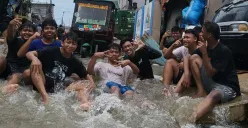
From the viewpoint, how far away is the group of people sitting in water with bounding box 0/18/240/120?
4074mm

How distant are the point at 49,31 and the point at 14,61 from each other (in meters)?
0.88

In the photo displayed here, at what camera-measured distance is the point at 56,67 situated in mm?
4609

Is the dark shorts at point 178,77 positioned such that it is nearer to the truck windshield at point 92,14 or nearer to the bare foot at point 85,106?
the bare foot at point 85,106

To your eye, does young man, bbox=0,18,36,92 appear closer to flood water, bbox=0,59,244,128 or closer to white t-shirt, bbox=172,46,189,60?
flood water, bbox=0,59,244,128

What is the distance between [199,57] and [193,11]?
675cm

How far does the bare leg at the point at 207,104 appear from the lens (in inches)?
146

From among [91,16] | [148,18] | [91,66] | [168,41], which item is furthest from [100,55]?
[148,18]

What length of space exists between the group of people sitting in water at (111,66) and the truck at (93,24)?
26.2ft

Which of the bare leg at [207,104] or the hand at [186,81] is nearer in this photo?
the bare leg at [207,104]

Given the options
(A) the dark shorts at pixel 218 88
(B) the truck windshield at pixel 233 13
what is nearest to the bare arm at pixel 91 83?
(A) the dark shorts at pixel 218 88

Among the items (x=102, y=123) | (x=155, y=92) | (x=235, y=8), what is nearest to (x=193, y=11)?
(x=235, y=8)

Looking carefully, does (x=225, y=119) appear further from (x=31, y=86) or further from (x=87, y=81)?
(x=31, y=86)

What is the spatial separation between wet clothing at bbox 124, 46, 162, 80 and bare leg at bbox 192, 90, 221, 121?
5.68 feet

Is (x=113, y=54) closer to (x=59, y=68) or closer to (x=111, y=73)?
(x=111, y=73)
